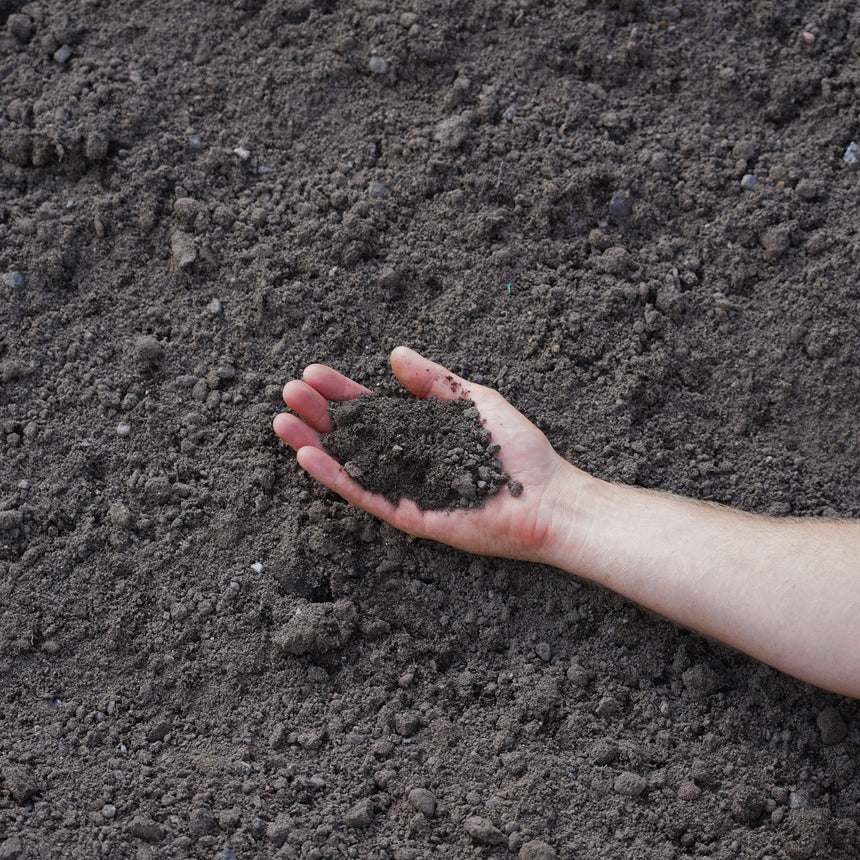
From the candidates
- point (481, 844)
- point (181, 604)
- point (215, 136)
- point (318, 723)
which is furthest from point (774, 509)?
point (215, 136)

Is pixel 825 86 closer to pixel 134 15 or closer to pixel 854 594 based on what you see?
pixel 854 594

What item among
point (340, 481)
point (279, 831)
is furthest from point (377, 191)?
point (279, 831)

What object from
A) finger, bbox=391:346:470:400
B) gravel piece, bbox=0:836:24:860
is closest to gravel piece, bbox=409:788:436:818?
gravel piece, bbox=0:836:24:860

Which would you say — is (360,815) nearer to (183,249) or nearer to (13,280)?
(183,249)

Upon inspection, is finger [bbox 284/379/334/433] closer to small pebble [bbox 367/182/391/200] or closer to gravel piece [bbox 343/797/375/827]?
small pebble [bbox 367/182/391/200]

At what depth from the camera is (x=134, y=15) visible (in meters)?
3.15

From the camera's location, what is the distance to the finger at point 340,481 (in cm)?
249

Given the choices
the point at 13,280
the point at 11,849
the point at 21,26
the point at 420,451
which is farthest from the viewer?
the point at 21,26

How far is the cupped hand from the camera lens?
2418 mm

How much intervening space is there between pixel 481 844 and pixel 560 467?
1.06m

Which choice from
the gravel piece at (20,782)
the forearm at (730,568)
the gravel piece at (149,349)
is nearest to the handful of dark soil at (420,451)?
the forearm at (730,568)

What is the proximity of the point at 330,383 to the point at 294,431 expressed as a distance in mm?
188

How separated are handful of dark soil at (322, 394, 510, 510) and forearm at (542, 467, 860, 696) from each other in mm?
271

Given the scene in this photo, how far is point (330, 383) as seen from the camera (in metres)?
2.59
